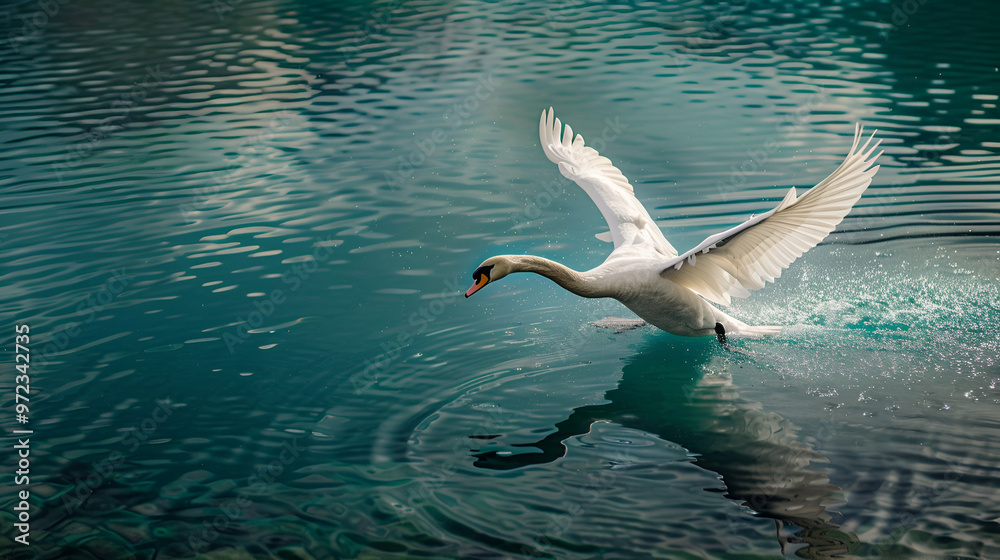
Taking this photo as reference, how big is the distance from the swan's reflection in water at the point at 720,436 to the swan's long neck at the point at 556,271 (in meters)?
1.24

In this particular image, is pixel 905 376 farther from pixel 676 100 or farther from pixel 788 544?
pixel 676 100

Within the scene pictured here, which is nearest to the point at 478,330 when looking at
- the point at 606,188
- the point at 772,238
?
the point at 606,188

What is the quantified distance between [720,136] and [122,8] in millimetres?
30091

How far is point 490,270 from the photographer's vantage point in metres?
8.31

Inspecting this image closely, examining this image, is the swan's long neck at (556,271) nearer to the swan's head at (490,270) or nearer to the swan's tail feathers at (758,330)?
the swan's head at (490,270)

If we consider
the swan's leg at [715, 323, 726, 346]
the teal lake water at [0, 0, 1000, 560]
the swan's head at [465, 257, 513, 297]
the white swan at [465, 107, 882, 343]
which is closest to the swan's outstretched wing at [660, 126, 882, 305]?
the white swan at [465, 107, 882, 343]

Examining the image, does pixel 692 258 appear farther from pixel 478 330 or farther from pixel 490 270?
pixel 478 330

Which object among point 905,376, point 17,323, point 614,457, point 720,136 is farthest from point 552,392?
point 720,136

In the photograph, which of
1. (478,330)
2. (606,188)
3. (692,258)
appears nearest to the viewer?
(692,258)

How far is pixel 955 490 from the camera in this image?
6918mm

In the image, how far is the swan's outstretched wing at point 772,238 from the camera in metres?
7.74

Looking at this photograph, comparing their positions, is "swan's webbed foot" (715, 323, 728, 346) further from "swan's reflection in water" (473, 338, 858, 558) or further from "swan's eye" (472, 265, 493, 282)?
"swan's eye" (472, 265, 493, 282)

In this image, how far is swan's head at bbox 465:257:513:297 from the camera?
27.0ft

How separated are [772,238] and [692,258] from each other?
885 mm
